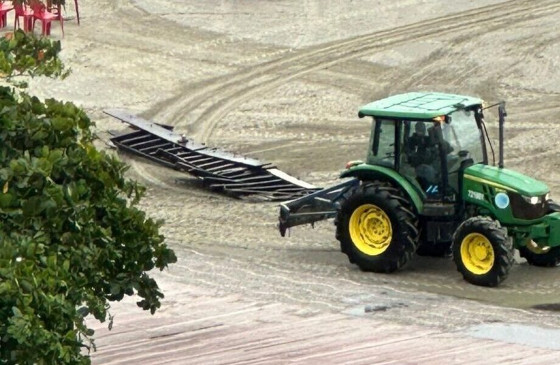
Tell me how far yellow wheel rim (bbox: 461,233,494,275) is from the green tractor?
1 cm

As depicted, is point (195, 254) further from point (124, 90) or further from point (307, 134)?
point (124, 90)

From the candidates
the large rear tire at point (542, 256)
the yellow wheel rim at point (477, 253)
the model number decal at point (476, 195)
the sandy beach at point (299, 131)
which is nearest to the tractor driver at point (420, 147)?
the model number decal at point (476, 195)

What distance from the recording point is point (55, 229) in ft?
35.0

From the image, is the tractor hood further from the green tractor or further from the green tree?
the green tree

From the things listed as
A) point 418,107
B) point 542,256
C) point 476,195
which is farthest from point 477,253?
point 418,107

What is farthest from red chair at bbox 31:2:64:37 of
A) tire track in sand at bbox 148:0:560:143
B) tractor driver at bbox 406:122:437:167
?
tractor driver at bbox 406:122:437:167

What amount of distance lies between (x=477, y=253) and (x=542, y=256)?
117 cm

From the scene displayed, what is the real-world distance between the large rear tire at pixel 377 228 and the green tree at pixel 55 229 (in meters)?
6.49

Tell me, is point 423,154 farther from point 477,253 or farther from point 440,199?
point 477,253

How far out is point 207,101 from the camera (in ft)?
98.1

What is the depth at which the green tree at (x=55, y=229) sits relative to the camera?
972cm

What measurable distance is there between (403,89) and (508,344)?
1489 cm

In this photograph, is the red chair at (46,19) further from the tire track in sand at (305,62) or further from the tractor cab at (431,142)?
the tractor cab at (431,142)

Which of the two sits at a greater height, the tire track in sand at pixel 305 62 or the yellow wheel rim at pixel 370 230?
the tire track in sand at pixel 305 62
